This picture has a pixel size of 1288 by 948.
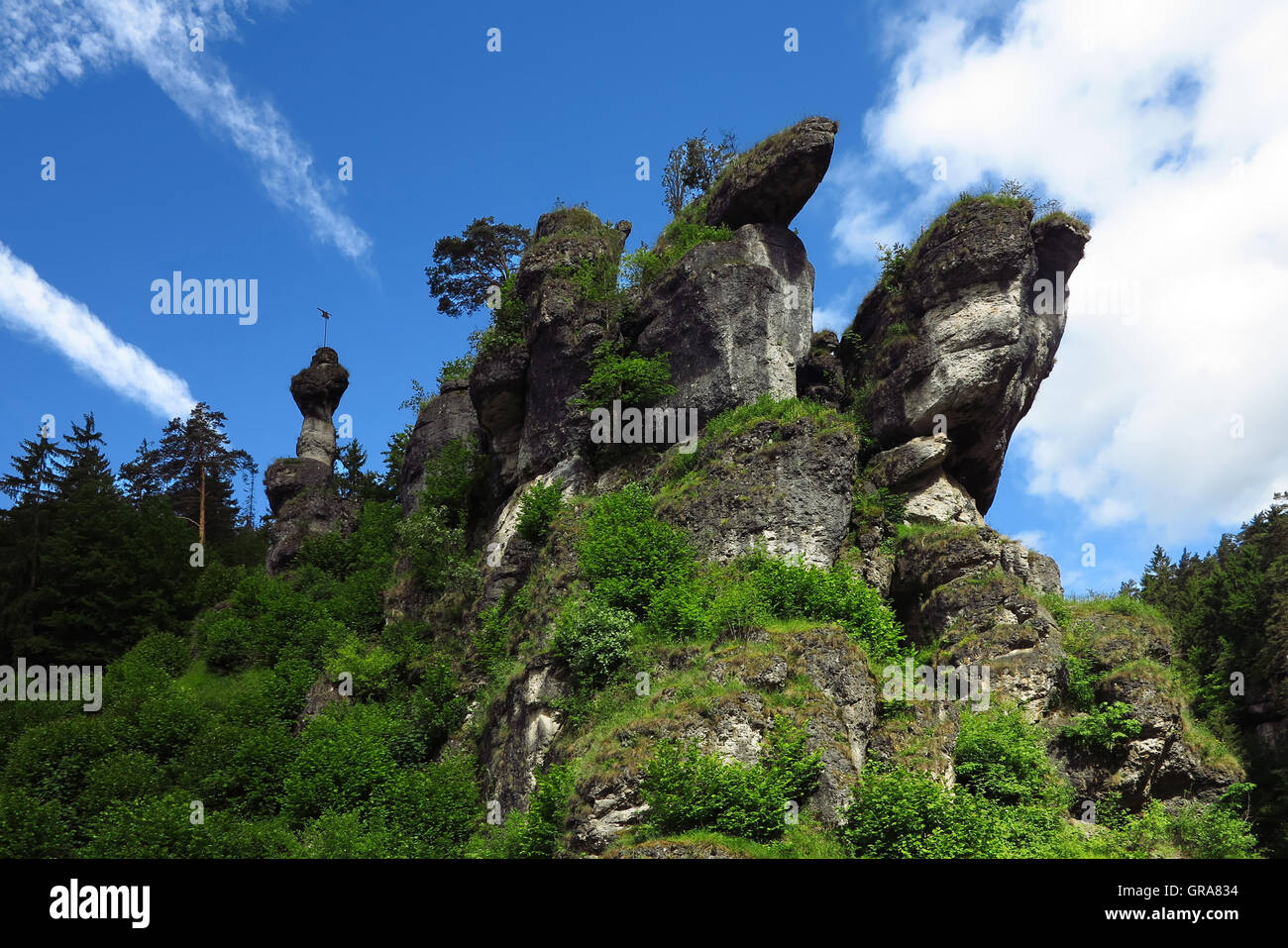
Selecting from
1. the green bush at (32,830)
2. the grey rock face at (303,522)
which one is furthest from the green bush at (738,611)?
the grey rock face at (303,522)

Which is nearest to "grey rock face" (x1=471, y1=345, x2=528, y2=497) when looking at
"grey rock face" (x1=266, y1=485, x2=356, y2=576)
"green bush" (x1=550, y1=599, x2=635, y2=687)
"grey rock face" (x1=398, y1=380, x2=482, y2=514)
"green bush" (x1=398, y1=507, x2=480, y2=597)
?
"green bush" (x1=398, y1=507, x2=480, y2=597)

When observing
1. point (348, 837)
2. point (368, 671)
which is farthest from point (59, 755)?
point (348, 837)

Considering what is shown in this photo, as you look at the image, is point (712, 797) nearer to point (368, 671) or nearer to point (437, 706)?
point (437, 706)

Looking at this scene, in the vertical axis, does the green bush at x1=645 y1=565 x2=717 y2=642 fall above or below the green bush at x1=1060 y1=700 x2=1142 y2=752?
above

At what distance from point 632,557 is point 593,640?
129 inches

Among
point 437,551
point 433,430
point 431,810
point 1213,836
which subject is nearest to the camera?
point 1213,836

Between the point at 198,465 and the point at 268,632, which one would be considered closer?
the point at 268,632

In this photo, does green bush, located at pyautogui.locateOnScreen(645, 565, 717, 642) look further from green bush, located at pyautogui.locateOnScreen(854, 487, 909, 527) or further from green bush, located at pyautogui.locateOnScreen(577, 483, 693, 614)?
green bush, located at pyautogui.locateOnScreen(854, 487, 909, 527)

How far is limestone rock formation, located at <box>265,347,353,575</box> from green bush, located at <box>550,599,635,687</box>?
29.1 m

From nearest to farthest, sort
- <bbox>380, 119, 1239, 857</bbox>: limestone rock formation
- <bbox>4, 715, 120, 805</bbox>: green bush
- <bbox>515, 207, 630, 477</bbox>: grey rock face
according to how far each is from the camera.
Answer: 1. <bbox>380, 119, 1239, 857</bbox>: limestone rock formation
2. <bbox>4, 715, 120, 805</bbox>: green bush
3. <bbox>515, 207, 630, 477</bbox>: grey rock face

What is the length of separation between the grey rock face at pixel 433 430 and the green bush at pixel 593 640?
75.9 feet

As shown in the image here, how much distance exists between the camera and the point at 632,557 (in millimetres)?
25969

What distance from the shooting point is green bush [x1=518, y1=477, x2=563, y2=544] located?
31453 millimetres
